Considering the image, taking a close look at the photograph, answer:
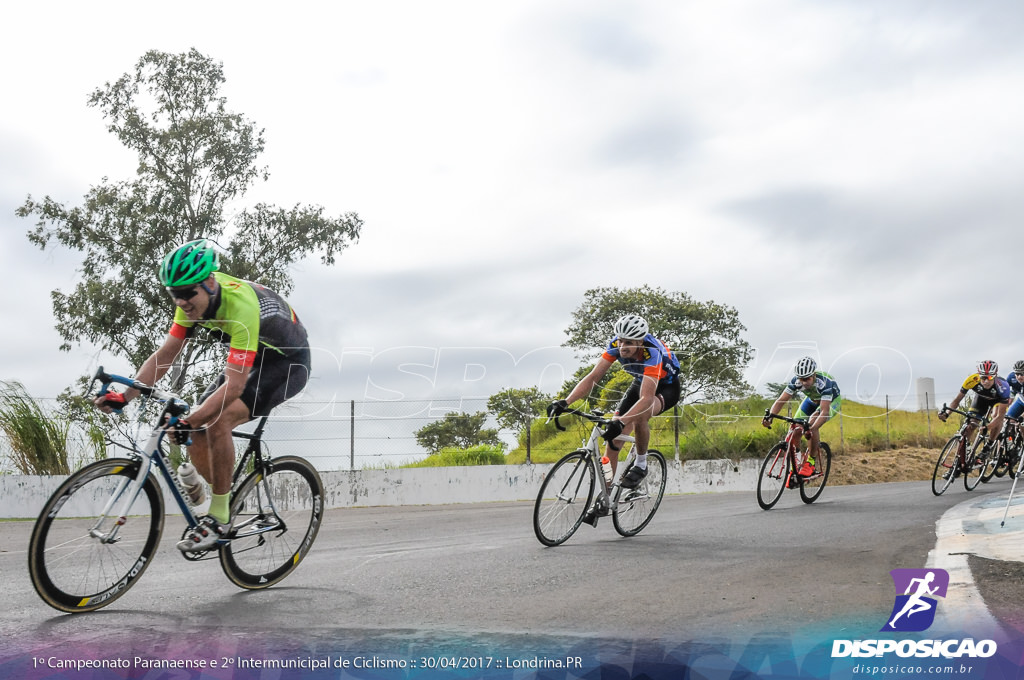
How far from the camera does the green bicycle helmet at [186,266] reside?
16.1 ft

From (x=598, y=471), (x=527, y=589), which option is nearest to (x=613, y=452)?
(x=598, y=471)

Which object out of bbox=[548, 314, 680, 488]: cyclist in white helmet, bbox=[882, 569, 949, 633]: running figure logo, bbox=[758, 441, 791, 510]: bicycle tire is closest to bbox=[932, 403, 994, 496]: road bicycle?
bbox=[758, 441, 791, 510]: bicycle tire

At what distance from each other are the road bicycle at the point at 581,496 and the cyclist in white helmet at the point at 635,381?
11 centimetres

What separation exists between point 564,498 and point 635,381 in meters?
1.48

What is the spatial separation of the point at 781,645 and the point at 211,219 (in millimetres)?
27112

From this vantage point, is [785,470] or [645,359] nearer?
[645,359]

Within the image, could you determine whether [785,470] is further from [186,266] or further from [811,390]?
[186,266]

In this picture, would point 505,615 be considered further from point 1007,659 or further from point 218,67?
point 218,67

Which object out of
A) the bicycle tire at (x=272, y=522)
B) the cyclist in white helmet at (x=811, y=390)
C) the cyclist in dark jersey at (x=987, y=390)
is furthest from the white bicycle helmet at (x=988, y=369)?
the bicycle tire at (x=272, y=522)

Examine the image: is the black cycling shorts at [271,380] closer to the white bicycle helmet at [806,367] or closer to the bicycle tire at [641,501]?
the bicycle tire at [641,501]

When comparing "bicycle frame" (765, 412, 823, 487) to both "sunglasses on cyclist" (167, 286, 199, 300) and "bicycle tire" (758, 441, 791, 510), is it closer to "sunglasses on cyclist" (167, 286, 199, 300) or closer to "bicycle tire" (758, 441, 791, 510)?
"bicycle tire" (758, 441, 791, 510)

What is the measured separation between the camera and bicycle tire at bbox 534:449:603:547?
25.3 feet

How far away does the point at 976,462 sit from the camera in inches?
561

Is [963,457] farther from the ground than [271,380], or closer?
closer
